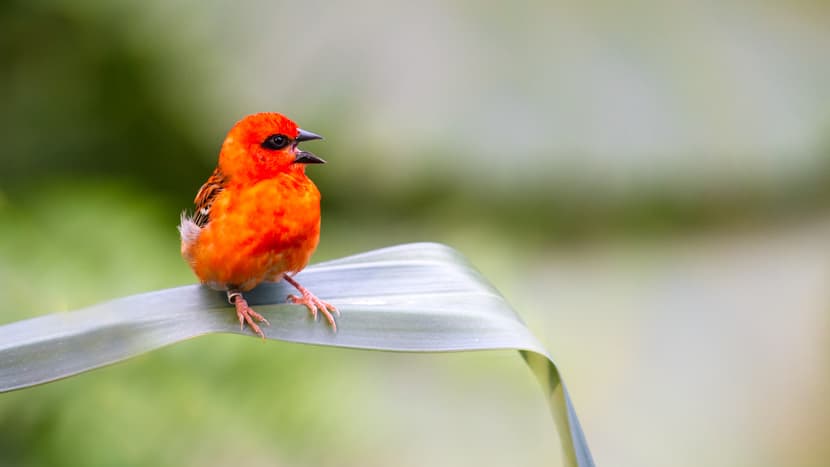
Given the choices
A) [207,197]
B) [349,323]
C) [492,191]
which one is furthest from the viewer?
[492,191]

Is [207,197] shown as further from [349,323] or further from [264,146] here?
[349,323]

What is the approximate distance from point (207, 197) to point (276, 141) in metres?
0.15

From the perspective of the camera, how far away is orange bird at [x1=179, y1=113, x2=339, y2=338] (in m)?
1.08

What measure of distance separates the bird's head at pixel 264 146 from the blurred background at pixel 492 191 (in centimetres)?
140

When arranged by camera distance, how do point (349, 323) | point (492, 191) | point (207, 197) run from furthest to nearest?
point (492, 191), point (207, 197), point (349, 323)

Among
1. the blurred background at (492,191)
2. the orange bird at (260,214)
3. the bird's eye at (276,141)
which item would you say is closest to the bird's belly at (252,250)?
the orange bird at (260,214)

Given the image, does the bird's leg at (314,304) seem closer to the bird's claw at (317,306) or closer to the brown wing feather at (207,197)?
the bird's claw at (317,306)

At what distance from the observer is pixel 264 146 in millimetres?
1091

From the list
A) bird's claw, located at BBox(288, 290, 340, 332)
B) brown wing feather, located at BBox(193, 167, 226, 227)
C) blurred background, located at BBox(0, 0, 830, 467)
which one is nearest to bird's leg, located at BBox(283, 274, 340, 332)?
bird's claw, located at BBox(288, 290, 340, 332)

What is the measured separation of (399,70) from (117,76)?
3.31ft

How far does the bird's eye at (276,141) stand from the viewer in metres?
1.09

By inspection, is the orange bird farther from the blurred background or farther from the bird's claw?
the blurred background

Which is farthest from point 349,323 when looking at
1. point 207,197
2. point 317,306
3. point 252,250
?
point 207,197

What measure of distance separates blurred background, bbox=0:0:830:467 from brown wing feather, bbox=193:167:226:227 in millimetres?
1288
